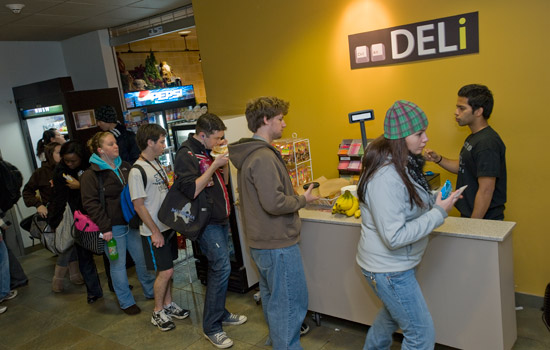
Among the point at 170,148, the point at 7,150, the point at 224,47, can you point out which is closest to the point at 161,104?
the point at 170,148

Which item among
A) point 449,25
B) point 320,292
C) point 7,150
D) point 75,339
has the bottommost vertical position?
point 75,339

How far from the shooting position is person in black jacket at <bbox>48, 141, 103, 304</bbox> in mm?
3969

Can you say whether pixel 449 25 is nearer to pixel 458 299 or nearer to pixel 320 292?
pixel 458 299

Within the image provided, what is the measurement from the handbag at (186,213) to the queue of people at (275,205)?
59 millimetres

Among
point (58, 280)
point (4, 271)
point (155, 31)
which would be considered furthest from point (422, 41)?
point (4, 271)

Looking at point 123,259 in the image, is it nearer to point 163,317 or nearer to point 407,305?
point 163,317

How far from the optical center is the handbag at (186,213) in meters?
3.00

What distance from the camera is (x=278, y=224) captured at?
260cm

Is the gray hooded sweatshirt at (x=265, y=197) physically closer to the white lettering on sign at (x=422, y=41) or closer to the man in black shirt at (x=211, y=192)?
the man in black shirt at (x=211, y=192)

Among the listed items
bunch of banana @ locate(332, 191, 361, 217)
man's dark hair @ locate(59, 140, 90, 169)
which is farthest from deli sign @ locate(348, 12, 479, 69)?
man's dark hair @ locate(59, 140, 90, 169)

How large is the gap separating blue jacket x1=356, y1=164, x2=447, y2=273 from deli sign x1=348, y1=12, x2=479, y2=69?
A: 5.14ft

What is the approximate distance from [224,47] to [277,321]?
293cm

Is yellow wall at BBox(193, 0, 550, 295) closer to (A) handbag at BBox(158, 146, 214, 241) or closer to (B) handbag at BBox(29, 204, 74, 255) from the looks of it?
(A) handbag at BBox(158, 146, 214, 241)

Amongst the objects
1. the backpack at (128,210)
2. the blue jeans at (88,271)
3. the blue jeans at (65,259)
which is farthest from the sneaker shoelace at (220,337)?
the blue jeans at (65,259)
